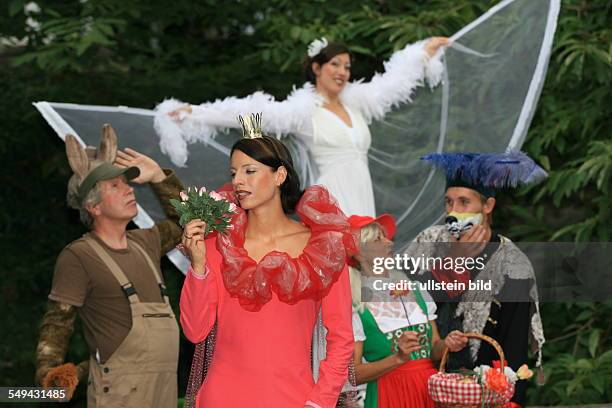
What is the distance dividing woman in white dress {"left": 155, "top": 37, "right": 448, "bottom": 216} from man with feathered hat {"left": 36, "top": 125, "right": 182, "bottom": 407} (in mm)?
1101

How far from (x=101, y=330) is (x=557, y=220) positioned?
14.3 feet

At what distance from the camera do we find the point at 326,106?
664cm

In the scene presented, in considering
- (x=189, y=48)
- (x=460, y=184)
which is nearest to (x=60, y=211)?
(x=189, y=48)

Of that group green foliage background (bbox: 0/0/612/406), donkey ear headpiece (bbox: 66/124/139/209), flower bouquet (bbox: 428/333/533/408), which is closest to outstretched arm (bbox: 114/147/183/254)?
donkey ear headpiece (bbox: 66/124/139/209)

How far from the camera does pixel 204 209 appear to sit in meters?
3.95

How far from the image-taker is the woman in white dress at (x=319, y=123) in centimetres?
651

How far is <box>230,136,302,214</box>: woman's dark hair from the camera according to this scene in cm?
414

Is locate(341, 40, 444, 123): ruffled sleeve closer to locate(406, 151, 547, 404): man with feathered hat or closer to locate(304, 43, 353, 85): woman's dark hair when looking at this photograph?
locate(304, 43, 353, 85): woman's dark hair

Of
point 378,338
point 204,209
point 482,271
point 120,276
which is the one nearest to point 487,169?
point 482,271

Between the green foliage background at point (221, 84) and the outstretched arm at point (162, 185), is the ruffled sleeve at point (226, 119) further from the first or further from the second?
the green foliage background at point (221, 84)

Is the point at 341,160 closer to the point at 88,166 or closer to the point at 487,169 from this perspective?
the point at 487,169

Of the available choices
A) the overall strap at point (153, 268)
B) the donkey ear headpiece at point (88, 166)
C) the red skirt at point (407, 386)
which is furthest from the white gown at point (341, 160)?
the red skirt at point (407, 386)

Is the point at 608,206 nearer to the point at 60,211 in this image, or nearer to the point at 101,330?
the point at 101,330

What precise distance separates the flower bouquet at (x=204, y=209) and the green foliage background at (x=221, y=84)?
3547 mm
